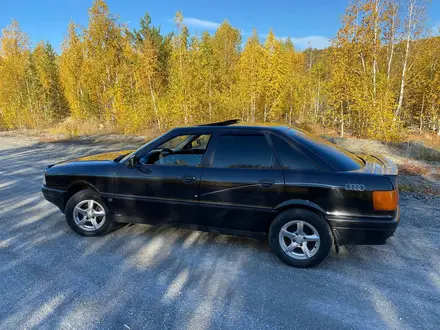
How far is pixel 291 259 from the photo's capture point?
3176 mm

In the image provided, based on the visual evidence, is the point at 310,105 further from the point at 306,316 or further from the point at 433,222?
the point at 306,316

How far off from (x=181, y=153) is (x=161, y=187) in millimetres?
580

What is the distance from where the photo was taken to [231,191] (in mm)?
3318

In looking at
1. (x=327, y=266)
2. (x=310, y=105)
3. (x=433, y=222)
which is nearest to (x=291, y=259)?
(x=327, y=266)

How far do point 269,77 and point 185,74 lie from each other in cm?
489

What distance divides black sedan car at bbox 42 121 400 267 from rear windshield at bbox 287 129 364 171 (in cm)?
2

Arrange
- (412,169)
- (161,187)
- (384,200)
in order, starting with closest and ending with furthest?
(384,200)
(161,187)
(412,169)

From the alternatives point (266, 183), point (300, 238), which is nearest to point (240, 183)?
point (266, 183)

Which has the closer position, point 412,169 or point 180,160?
point 180,160

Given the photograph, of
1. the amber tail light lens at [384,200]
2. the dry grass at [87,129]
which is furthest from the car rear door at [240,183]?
the dry grass at [87,129]

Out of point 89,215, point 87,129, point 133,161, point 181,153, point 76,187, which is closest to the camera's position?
point 133,161

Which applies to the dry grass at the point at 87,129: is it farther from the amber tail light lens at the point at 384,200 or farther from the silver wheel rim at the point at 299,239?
the amber tail light lens at the point at 384,200

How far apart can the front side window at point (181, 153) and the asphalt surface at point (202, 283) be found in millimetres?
1105

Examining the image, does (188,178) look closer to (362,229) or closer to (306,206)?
(306,206)
